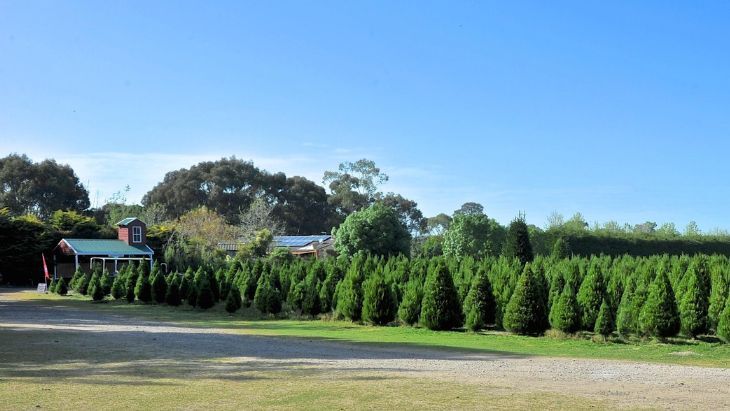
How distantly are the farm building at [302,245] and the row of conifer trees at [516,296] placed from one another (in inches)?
899

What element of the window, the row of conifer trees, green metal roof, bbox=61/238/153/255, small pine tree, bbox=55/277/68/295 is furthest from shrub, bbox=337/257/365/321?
the window

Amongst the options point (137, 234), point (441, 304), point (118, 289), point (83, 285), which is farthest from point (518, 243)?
point (137, 234)

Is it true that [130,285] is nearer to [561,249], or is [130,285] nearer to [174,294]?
[174,294]

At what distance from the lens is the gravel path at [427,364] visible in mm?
10078

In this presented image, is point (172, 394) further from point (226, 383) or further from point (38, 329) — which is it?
point (38, 329)

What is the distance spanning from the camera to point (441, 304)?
21328mm

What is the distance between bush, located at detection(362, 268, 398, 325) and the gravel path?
4.77 meters

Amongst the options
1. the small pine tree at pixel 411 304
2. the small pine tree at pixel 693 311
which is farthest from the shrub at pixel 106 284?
the small pine tree at pixel 693 311

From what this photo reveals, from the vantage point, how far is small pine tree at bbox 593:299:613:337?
1845 centimetres

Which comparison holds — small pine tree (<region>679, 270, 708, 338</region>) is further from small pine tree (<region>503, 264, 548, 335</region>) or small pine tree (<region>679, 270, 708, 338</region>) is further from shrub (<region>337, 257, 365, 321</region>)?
shrub (<region>337, 257, 365, 321</region>)

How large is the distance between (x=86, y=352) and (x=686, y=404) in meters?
11.1

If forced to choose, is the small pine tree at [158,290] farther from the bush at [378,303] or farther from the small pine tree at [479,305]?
the small pine tree at [479,305]

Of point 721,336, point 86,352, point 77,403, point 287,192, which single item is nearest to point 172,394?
point 77,403

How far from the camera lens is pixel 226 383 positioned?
1061cm
